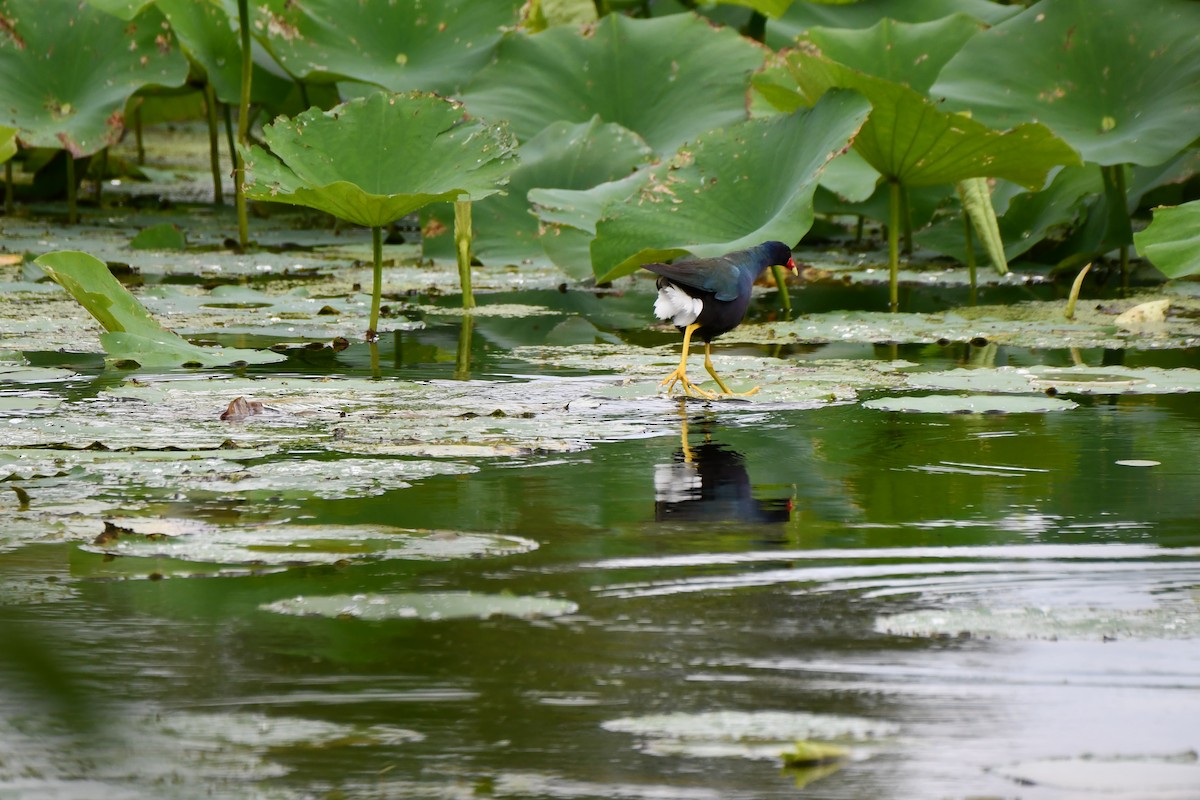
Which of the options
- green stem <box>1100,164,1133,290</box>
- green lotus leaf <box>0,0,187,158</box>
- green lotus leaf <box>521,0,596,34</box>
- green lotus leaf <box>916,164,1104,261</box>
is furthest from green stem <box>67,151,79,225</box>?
green stem <box>1100,164,1133,290</box>

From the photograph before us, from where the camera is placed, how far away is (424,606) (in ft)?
6.51

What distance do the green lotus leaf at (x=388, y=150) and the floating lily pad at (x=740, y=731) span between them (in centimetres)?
312

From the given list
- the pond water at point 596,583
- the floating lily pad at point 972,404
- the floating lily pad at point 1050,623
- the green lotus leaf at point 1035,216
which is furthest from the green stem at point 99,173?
the floating lily pad at point 1050,623

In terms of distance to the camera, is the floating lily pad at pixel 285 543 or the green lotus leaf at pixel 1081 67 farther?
the green lotus leaf at pixel 1081 67

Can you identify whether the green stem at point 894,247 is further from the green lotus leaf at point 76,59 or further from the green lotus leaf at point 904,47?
the green lotus leaf at point 76,59

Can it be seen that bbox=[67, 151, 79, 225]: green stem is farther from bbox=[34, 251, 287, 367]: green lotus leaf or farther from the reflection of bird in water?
the reflection of bird in water

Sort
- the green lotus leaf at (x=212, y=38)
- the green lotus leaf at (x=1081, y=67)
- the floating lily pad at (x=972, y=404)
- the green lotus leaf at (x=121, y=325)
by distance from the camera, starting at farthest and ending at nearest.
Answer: the green lotus leaf at (x=212, y=38) < the green lotus leaf at (x=1081, y=67) < the green lotus leaf at (x=121, y=325) < the floating lily pad at (x=972, y=404)

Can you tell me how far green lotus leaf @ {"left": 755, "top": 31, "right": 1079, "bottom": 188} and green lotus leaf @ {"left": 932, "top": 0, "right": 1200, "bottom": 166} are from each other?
679 mm

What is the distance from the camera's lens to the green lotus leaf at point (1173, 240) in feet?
15.2

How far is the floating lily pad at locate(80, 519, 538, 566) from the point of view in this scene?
2.20 meters

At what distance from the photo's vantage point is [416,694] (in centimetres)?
169

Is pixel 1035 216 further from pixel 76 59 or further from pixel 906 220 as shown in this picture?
pixel 76 59

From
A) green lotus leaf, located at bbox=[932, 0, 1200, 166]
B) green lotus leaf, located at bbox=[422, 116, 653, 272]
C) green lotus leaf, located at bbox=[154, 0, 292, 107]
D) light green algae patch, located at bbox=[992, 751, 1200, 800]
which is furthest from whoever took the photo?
green lotus leaf, located at bbox=[154, 0, 292, 107]

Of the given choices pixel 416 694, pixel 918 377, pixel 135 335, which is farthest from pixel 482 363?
pixel 416 694
